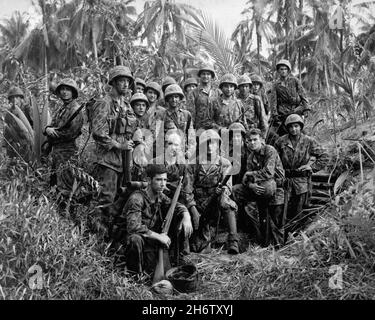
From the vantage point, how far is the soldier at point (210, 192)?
6.54m

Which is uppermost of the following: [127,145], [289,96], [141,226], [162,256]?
[289,96]

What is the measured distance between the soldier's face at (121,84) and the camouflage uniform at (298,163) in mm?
2441

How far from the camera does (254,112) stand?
830 centimetres

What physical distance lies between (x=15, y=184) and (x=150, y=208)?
1653 mm

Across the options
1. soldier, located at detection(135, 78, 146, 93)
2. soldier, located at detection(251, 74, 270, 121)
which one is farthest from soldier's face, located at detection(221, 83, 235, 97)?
soldier, located at detection(135, 78, 146, 93)

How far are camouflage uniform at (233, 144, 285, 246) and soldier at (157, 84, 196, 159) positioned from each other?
92cm

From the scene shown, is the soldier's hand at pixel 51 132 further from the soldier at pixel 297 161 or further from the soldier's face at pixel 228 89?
the soldier at pixel 297 161

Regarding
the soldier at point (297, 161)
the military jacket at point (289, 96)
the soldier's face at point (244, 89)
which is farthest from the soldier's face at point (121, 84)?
the military jacket at point (289, 96)

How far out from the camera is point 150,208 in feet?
18.5

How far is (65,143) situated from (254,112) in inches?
131

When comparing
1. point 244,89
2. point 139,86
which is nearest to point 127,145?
point 139,86

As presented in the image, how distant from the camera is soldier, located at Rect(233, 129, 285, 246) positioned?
6.68m

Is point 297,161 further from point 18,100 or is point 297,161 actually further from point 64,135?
A: point 18,100

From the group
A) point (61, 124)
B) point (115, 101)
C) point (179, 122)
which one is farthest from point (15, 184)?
point (179, 122)
